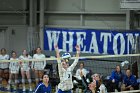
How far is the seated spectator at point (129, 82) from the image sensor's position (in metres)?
12.4

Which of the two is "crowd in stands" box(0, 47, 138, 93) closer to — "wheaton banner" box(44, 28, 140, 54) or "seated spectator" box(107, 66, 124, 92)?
"seated spectator" box(107, 66, 124, 92)

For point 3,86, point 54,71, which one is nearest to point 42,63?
point 54,71

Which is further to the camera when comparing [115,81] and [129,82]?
[115,81]

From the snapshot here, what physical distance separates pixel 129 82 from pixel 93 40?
306 centimetres

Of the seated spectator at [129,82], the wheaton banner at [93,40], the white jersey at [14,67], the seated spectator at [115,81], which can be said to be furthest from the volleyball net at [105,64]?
the seated spectator at [129,82]

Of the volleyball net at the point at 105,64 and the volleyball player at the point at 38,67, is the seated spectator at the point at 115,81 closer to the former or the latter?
the volleyball net at the point at 105,64

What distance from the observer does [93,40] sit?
15.0 metres

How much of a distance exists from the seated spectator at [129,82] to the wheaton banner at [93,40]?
1501mm

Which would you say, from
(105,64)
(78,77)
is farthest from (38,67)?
(105,64)

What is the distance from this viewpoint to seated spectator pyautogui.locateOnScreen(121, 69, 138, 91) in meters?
12.4

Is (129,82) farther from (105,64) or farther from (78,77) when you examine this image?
(105,64)

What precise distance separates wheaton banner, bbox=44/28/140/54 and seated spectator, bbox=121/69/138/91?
150cm


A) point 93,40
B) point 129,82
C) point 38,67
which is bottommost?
point 129,82

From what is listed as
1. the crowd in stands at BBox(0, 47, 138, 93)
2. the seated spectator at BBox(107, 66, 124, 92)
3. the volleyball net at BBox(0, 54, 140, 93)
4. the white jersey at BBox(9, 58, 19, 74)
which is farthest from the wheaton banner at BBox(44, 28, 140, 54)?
the white jersey at BBox(9, 58, 19, 74)
